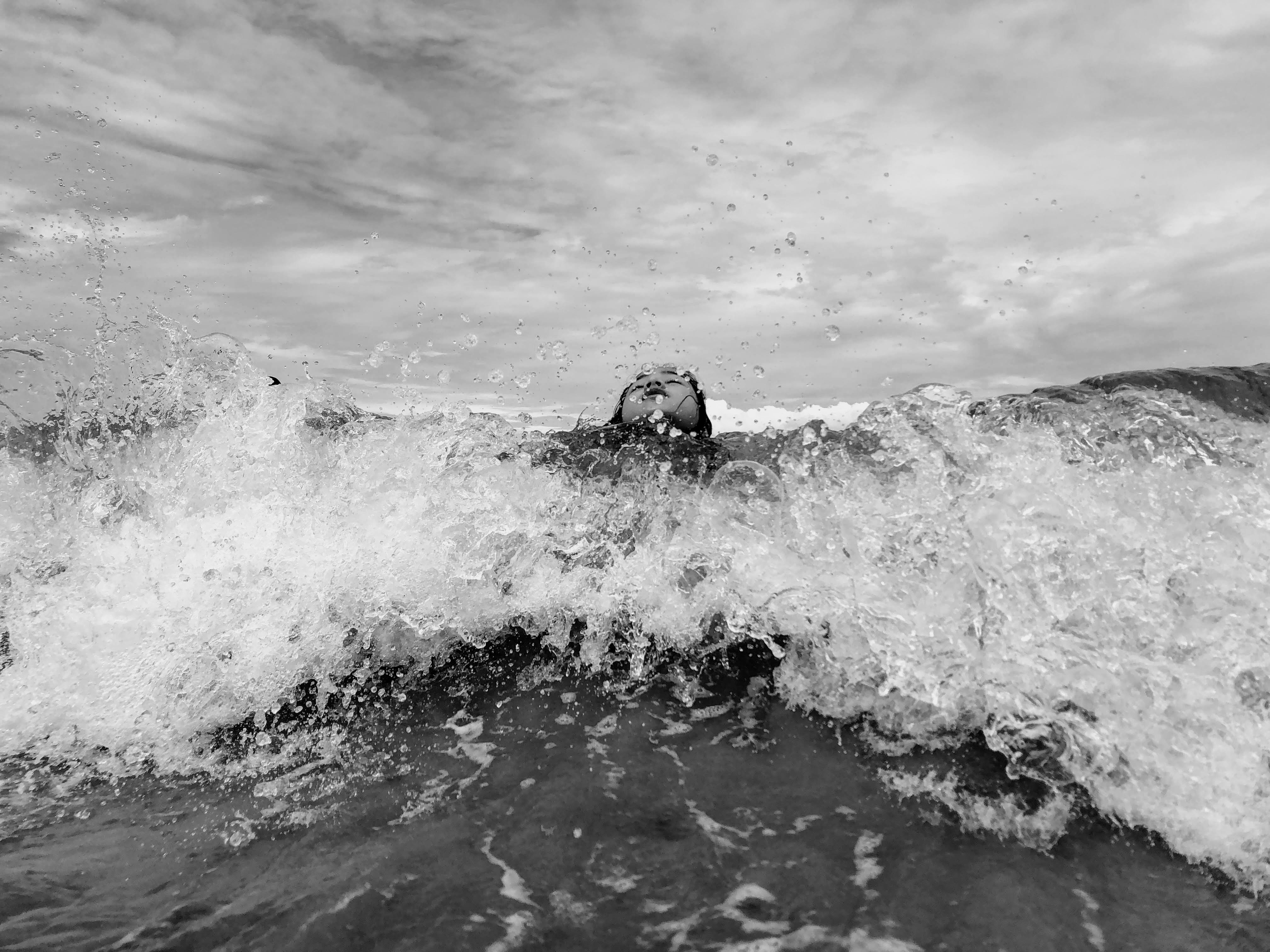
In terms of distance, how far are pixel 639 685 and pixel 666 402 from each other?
3.95 metres

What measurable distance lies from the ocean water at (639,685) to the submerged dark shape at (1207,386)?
7.33 feet

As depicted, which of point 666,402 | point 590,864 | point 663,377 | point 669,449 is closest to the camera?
point 590,864

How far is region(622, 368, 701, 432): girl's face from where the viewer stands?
23.3ft

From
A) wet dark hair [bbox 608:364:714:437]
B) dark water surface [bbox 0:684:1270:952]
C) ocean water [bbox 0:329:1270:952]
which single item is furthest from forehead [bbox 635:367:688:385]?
dark water surface [bbox 0:684:1270:952]

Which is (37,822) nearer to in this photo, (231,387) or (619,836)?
(619,836)

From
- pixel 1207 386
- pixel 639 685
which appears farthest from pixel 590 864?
pixel 1207 386

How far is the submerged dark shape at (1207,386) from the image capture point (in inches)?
271

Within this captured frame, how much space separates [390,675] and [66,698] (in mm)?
1397

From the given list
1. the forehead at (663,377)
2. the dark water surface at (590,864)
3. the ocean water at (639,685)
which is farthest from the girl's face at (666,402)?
the dark water surface at (590,864)

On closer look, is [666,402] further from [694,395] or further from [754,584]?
[754,584]

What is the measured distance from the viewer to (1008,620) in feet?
10.6

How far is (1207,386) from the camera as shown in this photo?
7.12 metres

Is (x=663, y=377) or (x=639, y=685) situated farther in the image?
(x=663, y=377)

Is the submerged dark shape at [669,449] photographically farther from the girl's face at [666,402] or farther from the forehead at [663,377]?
the forehead at [663,377]
